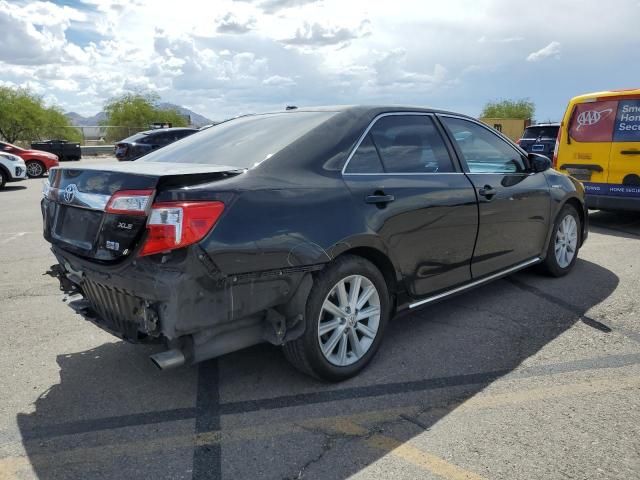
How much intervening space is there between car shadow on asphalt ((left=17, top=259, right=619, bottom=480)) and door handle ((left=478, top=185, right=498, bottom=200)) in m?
1.00

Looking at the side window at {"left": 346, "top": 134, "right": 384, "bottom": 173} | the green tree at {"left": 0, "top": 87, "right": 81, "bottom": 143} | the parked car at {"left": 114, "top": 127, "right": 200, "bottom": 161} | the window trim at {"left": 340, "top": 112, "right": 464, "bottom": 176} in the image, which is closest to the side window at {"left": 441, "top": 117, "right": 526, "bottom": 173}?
the window trim at {"left": 340, "top": 112, "right": 464, "bottom": 176}

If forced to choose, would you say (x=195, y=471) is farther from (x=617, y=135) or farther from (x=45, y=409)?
(x=617, y=135)

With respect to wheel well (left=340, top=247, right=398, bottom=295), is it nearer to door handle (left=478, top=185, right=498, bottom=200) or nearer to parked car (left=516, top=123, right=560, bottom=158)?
door handle (left=478, top=185, right=498, bottom=200)

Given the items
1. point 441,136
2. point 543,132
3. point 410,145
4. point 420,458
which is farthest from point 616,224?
point 543,132

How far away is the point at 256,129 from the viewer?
3.78m

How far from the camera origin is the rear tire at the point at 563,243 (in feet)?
17.7

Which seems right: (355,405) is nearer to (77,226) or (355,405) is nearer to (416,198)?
(416,198)

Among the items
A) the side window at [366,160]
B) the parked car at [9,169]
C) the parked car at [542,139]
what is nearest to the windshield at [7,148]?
the parked car at [9,169]

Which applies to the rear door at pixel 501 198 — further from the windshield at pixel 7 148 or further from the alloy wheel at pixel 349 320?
the windshield at pixel 7 148

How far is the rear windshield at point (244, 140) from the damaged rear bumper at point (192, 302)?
73 centimetres

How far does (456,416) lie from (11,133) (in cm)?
4639

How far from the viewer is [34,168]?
18.8 meters

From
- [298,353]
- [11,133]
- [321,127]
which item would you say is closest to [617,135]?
[321,127]

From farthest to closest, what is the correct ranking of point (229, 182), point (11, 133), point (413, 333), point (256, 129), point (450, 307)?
point (11, 133)
point (450, 307)
point (413, 333)
point (256, 129)
point (229, 182)
